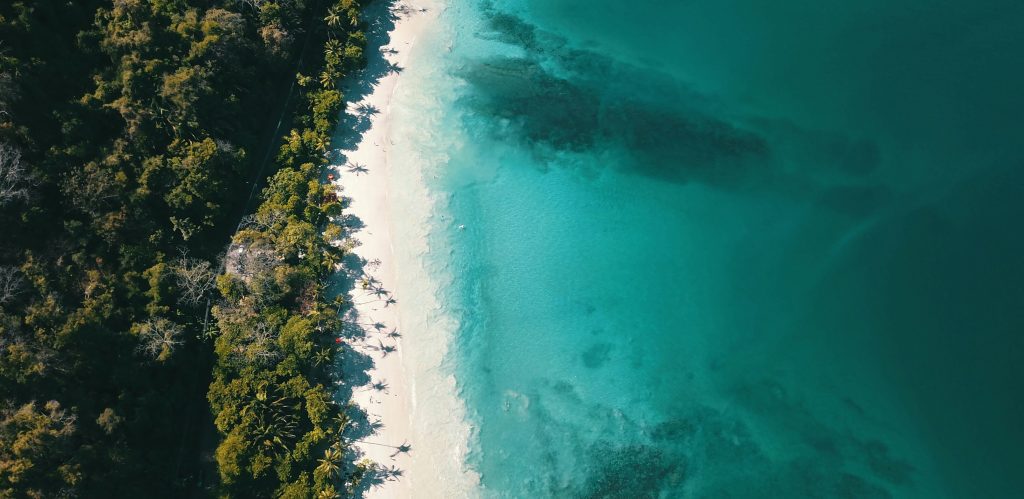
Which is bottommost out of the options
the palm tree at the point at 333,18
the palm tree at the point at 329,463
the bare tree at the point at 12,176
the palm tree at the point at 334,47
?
the palm tree at the point at 329,463

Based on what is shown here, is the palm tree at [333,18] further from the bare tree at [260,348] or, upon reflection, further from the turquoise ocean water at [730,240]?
the bare tree at [260,348]

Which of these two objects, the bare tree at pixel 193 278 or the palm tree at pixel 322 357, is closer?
the bare tree at pixel 193 278

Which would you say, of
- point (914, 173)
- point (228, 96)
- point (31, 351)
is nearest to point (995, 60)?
point (914, 173)

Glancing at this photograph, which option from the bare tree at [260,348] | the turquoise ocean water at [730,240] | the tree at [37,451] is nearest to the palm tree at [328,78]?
the turquoise ocean water at [730,240]

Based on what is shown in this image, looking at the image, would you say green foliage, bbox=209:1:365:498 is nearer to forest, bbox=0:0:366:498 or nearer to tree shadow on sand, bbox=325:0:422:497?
forest, bbox=0:0:366:498

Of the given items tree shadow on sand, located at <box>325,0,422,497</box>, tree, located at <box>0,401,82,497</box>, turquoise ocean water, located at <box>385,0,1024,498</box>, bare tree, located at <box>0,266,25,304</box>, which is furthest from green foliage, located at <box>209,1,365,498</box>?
bare tree, located at <box>0,266,25,304</box>

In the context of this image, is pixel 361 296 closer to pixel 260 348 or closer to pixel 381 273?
pixel 381 273
